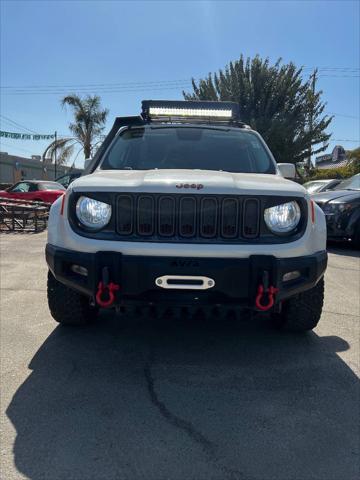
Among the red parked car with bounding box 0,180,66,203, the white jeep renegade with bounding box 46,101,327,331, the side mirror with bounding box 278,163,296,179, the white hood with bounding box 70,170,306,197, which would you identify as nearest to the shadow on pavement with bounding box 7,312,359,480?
the white jeep renegade with bounding box 46,101,327,331

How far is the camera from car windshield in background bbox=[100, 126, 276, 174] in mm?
3850

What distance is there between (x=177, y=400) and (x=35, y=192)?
13.7m

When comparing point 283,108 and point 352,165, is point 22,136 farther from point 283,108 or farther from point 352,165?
point 352,165

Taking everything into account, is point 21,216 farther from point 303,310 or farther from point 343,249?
point 303,310

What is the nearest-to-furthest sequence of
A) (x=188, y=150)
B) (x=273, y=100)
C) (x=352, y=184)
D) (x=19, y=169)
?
1. (x=188, y=150)
2. (x=352, y=184)
3. (x=273, y=100)
4. (x=19, y=169)

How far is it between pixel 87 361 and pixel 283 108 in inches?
1069

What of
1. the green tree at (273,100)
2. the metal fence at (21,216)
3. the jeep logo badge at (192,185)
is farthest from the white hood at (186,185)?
the green tree at (273,100)

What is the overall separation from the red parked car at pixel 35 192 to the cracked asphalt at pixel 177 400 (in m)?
11.4

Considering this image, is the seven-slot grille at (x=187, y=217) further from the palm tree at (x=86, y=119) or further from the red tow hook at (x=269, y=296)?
the palm tree at (x=86, y=119)

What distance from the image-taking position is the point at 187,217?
9.27 feet

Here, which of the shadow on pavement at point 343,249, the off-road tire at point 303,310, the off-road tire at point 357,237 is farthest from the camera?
the off-road tire at point 357,237

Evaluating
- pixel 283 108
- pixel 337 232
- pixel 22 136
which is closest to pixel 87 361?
pixel 337 232

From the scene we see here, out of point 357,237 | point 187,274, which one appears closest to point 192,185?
point 187,274

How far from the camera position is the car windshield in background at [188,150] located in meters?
3.85
